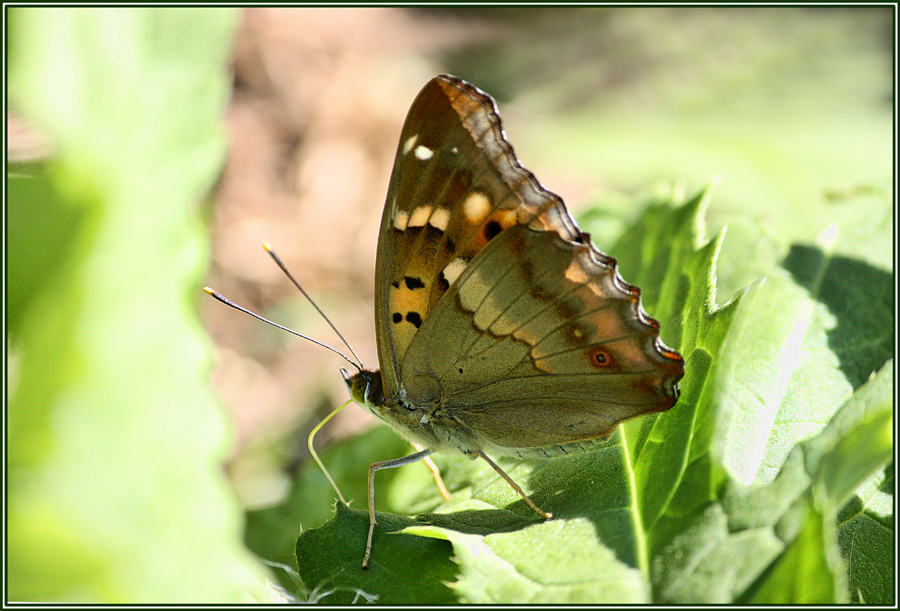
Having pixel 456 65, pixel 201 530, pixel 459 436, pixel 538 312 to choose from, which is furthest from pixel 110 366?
pixel 456 65

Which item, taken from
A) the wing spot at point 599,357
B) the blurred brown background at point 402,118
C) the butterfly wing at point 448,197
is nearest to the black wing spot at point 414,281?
the butterfly wing at point 448,197

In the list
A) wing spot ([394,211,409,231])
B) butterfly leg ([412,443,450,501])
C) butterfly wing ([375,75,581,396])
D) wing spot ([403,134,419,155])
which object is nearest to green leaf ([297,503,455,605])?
butterfly leg ([412,443,450,501])

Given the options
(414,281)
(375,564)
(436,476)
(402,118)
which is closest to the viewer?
(375,564)

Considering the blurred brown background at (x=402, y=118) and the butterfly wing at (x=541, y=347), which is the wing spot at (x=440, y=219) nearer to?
the butterfly wing at (x=541, y=347)

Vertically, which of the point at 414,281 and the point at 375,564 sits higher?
the point at 414,281

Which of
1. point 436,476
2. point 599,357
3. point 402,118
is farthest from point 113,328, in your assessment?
point 402,118

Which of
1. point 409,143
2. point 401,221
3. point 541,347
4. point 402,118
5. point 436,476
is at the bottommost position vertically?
point 436,476

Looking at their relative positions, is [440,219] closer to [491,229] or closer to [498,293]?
[491,229]
